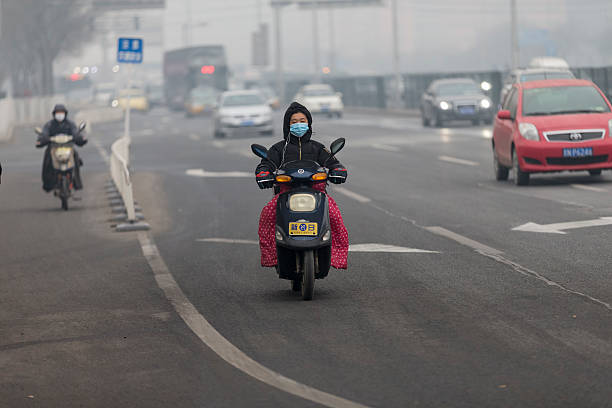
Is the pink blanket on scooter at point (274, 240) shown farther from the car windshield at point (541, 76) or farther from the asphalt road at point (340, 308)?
the car windshield at point (541, 76)

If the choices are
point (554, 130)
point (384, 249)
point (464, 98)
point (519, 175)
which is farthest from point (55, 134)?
point (464, 98)

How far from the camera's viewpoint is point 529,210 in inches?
639

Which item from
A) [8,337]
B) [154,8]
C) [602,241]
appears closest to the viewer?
[8,337]

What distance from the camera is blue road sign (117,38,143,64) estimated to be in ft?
94.2

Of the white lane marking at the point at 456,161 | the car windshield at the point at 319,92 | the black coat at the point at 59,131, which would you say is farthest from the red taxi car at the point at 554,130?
the car windshield at the point at 319,92

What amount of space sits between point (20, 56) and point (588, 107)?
7711cm

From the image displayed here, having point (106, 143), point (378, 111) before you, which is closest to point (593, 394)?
point (106, 143)

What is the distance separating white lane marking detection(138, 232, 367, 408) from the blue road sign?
16977 millimetres

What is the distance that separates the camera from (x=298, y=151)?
400 inches

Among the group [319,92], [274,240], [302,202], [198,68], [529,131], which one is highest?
[198,68]

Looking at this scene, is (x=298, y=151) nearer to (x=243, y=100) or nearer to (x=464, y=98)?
(x=243, y=100)

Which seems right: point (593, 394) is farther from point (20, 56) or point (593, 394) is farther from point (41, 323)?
point (20, 56)

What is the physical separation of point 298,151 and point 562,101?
37.4 feet

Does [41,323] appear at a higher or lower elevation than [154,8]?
lower
